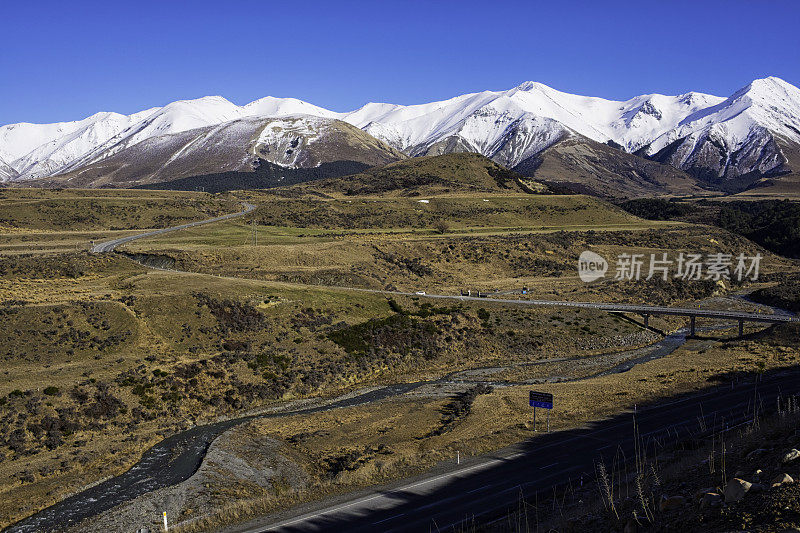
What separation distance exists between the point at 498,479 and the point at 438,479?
124 inches

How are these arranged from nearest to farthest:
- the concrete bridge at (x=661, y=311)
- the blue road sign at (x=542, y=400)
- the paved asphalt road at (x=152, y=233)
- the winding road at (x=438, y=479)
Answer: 1. the winding road at (x=438, y=479)
2. the blue road sign at (x=542, y=400)
3. the concrete bridge at (x=661, y=311)
4. the paved asphalt road at (x=152, y=233)

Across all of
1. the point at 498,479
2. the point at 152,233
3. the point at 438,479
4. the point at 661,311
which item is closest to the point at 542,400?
the point at 498,479

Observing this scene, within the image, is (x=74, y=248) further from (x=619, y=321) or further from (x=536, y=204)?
(x=536, y=204)

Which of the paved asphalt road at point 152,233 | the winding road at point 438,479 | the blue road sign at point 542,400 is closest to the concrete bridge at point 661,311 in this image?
the winding road at point 438,479

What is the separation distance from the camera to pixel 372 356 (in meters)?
62.5

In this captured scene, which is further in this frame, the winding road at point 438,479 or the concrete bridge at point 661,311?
the concrete bridge at point 661,311

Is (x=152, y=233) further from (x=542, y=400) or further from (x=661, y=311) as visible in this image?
(x=542, y=400)

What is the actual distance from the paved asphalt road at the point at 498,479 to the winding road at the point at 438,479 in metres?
0.05

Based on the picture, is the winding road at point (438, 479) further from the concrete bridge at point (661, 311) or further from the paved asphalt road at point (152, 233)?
the paved asphalt road at point (152, 233)

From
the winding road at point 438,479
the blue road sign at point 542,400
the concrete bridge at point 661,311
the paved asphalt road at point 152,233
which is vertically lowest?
the winding road at point 438,479

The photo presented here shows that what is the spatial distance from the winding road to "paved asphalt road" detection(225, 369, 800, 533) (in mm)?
48

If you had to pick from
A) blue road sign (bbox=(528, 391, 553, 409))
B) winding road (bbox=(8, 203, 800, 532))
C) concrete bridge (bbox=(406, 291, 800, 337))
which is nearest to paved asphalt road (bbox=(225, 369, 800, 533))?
winding road (bbox=(8, 203, 800, 532))

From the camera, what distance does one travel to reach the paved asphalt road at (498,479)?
27.5 metres

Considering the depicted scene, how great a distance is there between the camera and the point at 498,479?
32031 mm
